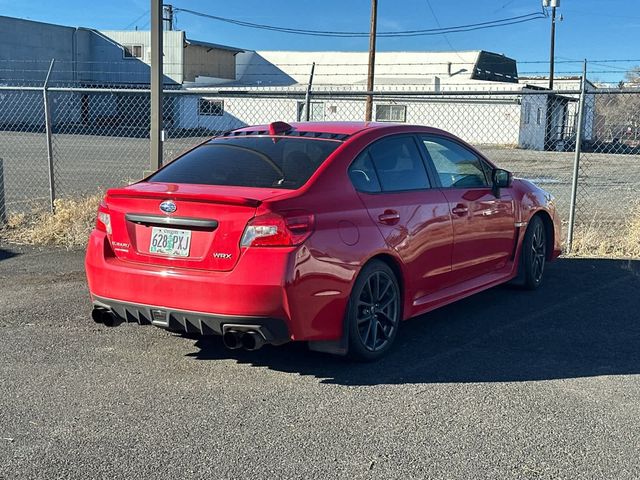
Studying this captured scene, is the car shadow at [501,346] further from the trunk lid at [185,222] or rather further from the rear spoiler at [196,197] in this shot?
the rear spoiler at [196,197]

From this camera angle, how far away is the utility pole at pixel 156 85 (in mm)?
8703

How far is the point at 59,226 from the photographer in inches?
364

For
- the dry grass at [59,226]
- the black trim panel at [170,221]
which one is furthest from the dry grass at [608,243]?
the dry grass at [59,226]

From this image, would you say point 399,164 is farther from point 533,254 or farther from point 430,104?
point 430,104

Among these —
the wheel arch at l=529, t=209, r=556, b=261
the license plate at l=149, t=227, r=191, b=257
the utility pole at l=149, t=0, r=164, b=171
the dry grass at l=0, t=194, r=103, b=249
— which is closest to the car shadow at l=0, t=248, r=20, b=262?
the dry grass at l=0, t=194, r=103, b=249

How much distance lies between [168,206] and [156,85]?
15.6ft

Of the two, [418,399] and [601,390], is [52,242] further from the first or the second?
[601,390]

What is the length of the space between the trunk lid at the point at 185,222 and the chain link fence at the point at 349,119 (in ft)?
25.6

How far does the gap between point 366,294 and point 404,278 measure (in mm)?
414

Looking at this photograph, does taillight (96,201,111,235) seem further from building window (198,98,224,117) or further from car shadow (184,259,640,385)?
building window (198,98,224,117)

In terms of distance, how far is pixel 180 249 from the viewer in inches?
176

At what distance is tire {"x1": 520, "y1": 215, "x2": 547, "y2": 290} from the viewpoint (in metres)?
6.83

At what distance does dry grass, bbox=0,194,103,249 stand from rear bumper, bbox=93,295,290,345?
14.8ft

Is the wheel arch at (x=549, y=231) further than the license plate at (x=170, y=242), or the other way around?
the wheel arch at (x=549, y=231)
